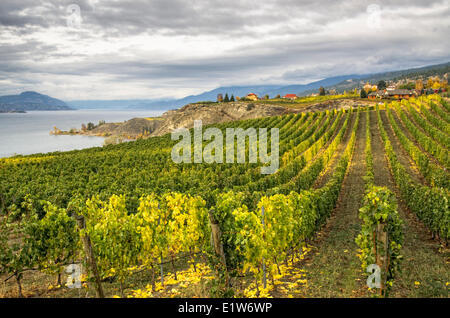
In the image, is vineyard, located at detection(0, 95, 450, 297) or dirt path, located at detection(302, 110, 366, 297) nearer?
vineyard, located at detection(0, 95, 450, 297)

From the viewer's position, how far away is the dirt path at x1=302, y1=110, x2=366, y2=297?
9070 millimetres

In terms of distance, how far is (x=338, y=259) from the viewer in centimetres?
1177

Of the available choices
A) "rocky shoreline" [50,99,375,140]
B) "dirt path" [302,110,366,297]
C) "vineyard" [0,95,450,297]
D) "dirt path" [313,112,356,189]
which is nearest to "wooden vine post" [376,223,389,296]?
"vineyard" [0,95,450,297]

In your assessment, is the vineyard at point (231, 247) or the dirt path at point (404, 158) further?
the dirt path at point (404, 158)

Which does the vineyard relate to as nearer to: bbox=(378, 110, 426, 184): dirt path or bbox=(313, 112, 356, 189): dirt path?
bbox=(313, 112, 356, 189): dirt path

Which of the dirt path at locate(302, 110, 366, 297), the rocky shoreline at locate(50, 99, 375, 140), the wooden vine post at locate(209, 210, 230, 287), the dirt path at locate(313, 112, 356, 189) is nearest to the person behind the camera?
the wooden vine post at locate(209, 210, 230, 287)

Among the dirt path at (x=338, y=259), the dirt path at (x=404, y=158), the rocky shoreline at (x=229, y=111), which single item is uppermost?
the rocky shoreline at (x=229, y=111)

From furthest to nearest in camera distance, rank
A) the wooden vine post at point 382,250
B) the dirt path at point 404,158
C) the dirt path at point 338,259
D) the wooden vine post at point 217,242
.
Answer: the dirt path at point 404,158 → the dirt path at point 338,259 → the wooden vine post at point 217,242 → the wooden vine post at point 382,250

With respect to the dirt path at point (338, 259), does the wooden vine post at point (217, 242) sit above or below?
above

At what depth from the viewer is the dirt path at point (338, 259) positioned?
29.8 ft

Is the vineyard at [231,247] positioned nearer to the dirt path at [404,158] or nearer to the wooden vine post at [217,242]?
the wooden vine post at [217,242]

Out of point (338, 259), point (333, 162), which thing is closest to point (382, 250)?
point (338, 259)

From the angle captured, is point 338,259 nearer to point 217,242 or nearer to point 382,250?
point 382,250

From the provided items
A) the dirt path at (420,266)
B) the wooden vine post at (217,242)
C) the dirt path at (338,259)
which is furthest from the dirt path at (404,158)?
the wooden vine post at (217,242)
